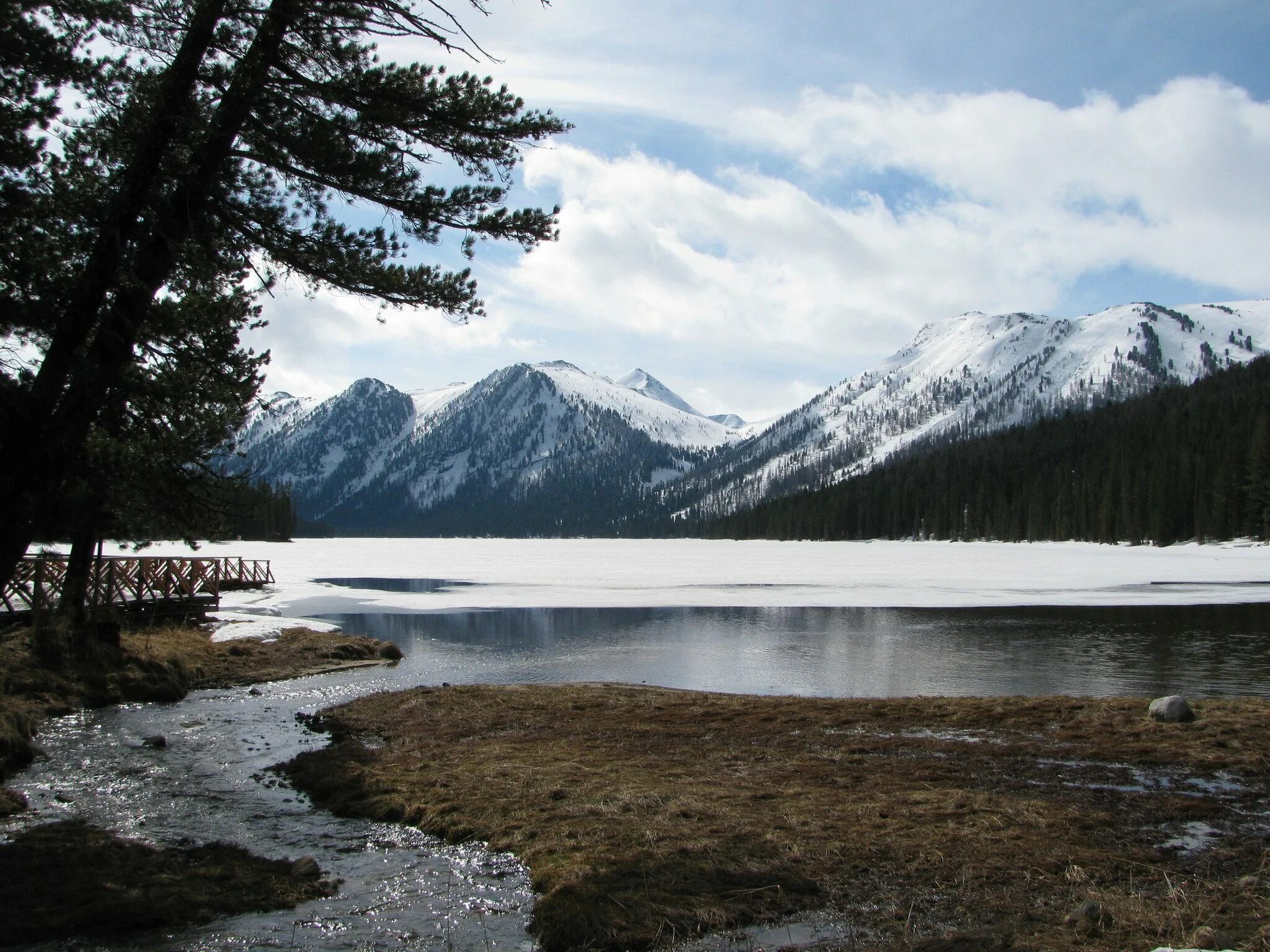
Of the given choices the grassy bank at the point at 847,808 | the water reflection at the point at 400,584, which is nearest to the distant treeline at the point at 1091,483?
the water reflection at the point at 400,584

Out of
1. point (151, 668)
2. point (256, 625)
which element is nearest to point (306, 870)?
point (151, 668)

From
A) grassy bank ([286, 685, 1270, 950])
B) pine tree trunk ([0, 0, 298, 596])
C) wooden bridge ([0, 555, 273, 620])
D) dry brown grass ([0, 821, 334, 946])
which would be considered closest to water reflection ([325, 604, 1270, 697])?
grassy bank ([286, 685, 1270, 950])

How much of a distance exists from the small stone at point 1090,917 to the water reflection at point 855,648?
12.7 m

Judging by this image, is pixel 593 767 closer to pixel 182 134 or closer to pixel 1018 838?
pixel 1018 838

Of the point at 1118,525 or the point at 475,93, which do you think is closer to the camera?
the point at 475,93

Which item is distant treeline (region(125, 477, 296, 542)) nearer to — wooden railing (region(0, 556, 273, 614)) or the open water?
the open water

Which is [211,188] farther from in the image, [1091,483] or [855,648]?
[1091,483]

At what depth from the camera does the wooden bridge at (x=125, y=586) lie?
19.7 m

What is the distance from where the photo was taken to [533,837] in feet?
27.4

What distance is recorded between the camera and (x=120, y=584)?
26.8 meters

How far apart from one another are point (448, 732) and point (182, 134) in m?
9.56

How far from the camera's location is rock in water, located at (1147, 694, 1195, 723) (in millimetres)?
13766

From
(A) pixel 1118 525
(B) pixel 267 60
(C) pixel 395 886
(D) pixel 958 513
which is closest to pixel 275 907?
(C) pixel 395 886

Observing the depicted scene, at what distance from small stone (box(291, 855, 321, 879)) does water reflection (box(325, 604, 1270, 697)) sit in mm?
13079
